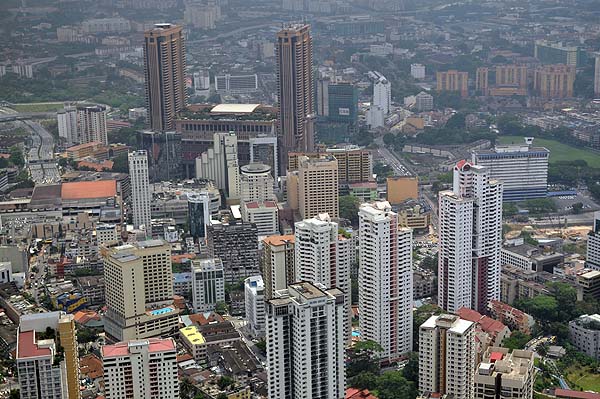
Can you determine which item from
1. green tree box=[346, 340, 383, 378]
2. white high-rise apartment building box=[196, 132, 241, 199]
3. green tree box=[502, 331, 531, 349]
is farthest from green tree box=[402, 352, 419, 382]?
white high-rise apartment building box=[196, 132, 241, 199]

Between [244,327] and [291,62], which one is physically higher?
[291,62]

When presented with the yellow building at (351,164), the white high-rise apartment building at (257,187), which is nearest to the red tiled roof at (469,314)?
the white high-rise apartment building at (257,187)

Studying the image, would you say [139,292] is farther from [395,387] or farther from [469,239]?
[469,239]

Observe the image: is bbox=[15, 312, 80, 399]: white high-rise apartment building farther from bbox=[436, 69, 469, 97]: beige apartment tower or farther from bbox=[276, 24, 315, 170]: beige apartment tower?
bbox=[436, 69, 469, 97]: beige apartment tower

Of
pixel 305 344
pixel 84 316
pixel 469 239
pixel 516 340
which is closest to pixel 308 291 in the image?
pixel 305 344

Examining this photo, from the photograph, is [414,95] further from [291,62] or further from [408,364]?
[408,364]

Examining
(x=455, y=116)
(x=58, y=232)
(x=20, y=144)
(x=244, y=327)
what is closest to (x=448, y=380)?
(x=244, y=327)
